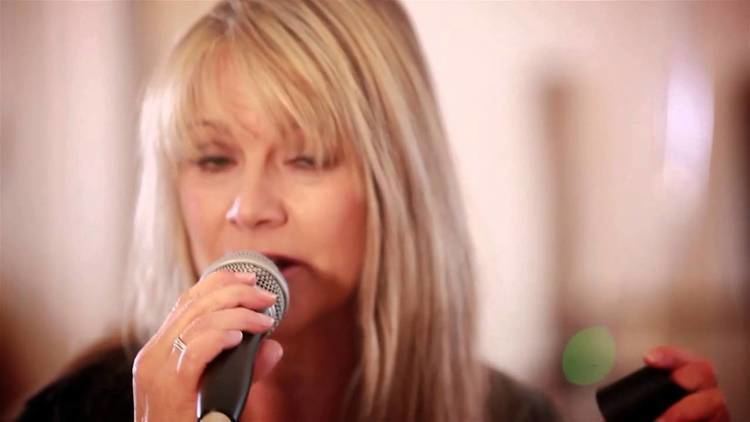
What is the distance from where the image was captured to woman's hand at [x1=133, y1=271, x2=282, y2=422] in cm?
77

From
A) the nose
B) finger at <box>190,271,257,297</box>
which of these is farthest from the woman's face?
finger at <box>190,271,257,297</box>

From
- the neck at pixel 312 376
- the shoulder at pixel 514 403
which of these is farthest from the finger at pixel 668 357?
the neck at pixel 312 376

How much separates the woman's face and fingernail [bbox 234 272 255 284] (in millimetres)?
106

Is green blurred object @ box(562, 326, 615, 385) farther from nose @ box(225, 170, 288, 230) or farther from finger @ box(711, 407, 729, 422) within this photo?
nose @ box(225, 170, 288, 230)

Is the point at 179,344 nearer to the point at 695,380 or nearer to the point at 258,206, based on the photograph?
the point at 258,206

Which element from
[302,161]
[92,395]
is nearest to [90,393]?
[92,395]

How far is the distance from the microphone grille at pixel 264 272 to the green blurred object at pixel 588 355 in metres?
0.31

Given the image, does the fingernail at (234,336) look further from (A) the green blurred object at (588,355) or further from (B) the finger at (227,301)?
(A) the green blurred object at (588,355)

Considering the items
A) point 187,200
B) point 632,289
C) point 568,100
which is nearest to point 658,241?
point 632,289

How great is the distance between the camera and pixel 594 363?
910 mm

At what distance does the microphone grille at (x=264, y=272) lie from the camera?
0.81 m

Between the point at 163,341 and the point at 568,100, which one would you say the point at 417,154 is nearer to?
the point at 568,100

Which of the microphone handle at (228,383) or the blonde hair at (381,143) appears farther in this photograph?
the blonde hair at (381,143)

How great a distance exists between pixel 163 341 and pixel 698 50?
2.10ft
